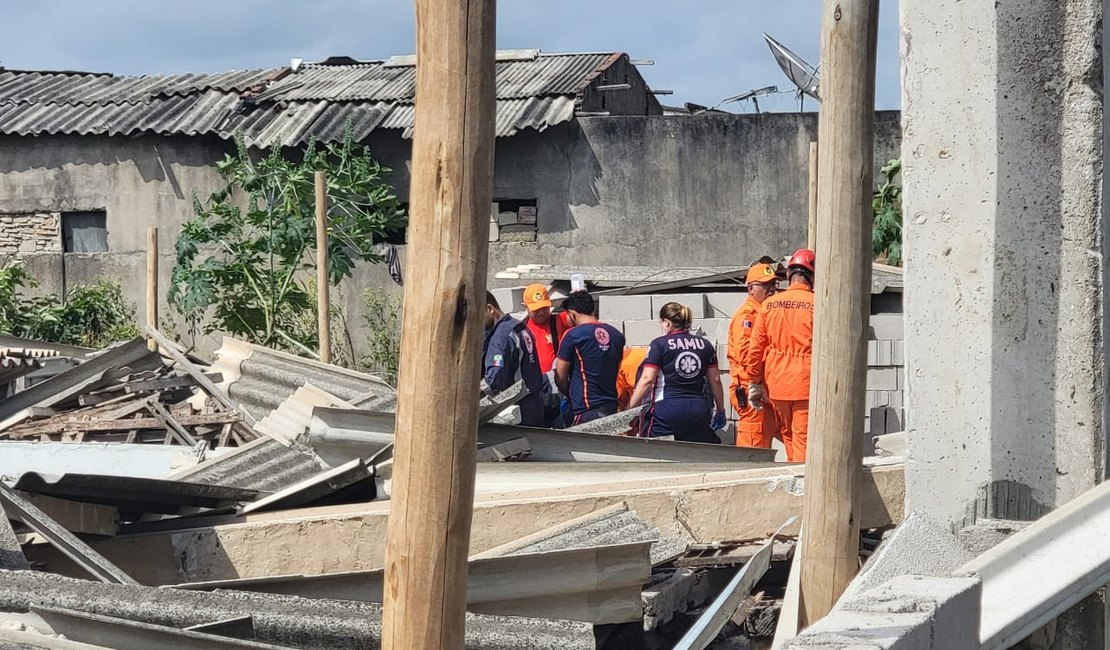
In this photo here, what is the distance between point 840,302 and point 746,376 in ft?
15.2

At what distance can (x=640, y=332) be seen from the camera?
1130 centimetres

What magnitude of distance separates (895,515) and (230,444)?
14.4 ft

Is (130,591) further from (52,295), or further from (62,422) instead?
(52,295)

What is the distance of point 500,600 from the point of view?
4848mm

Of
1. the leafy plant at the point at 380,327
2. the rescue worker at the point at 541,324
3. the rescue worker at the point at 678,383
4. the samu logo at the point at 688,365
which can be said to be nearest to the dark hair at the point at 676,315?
the rescue worker at the point at 678,383

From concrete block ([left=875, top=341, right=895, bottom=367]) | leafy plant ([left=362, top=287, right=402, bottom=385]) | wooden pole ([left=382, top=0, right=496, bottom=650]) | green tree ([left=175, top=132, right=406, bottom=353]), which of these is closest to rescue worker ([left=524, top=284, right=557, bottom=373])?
concrete block ([left=875, top=341, right=895, bottom=367])

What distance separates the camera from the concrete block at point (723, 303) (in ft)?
38.1

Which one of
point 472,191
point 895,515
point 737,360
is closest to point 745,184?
point 737,360

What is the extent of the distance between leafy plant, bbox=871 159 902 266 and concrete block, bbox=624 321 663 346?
13.1 feet

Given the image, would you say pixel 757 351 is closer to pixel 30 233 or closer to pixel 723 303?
pixel 723 303

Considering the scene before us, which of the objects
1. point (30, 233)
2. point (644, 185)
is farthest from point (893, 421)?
point (30, 233)

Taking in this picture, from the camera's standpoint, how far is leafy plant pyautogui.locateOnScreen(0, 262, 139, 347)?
14992 mm

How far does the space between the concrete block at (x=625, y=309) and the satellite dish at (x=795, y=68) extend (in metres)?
6.66

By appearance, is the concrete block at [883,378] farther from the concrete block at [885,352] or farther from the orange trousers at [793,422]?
the orange trousers at [793,422]
